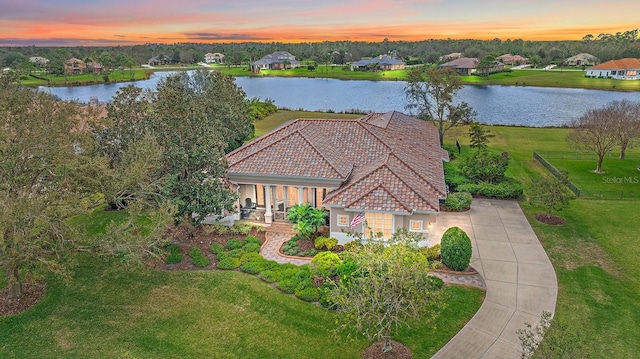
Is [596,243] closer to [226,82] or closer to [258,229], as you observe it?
[258,229]

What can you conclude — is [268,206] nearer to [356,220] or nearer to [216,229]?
[216,229]

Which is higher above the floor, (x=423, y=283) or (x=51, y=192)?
(x=51, y=192)

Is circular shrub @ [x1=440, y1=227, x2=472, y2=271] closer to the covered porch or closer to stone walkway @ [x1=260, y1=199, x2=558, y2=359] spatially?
stone walkway @ [x1=260, y1=199, x2=558, y2=359]

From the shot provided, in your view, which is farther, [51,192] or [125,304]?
[125,304]

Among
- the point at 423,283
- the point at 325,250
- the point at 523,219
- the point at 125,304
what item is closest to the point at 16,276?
the point at 125,304

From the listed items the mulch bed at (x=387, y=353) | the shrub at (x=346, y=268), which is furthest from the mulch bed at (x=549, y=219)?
the mulch bed at (x=387, y=353)

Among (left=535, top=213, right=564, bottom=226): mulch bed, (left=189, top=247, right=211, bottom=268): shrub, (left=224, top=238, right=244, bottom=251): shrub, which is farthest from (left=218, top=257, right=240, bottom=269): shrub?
(left=535, top=213, right=564, bottom=226): mulch bed
